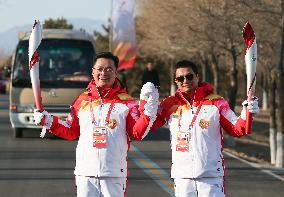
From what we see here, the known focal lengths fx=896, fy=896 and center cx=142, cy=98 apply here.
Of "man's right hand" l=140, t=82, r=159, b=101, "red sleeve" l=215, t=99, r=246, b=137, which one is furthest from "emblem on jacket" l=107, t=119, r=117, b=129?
A: "red sleeve" l=215, t=99, r=246, b=137

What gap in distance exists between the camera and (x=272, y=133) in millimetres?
25375

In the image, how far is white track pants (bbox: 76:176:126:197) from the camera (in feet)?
22.0

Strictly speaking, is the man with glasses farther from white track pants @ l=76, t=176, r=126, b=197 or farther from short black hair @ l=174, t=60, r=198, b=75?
white track pants @ l=76, t=176, r=126, b=197

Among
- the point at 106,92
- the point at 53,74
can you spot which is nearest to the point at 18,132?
the point at 53,74

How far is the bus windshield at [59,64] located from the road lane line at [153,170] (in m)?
2.40

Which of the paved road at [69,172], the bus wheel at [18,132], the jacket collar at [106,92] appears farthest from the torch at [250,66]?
the bus wheel at [18,132]

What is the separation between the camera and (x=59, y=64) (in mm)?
20906

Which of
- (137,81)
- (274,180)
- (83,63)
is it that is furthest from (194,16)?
(137,81)

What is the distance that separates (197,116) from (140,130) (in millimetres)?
612

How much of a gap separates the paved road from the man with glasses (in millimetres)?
5323

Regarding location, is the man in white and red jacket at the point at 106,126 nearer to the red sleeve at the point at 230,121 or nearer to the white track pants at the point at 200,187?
the white track pants at the point at 200,187

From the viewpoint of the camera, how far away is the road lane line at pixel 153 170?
13.3 meters

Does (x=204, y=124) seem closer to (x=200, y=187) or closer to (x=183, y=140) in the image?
(x=183, y=140)

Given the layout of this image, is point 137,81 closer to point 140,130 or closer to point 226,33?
point 226,33
